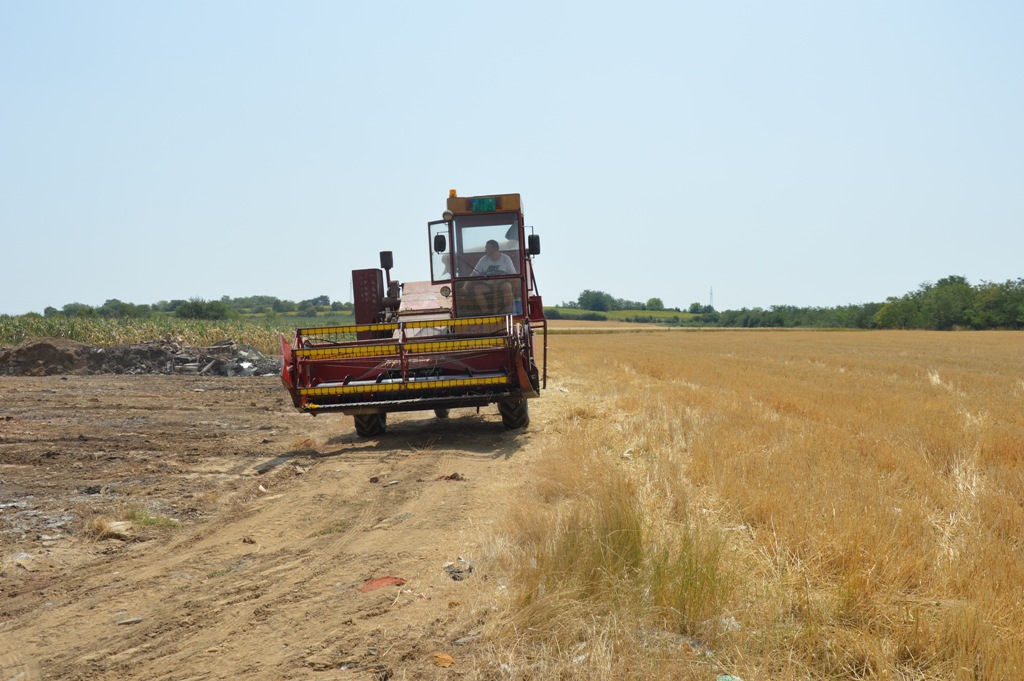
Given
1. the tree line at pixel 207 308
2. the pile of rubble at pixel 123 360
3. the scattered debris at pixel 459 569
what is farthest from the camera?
the tree line at pixel 207 308

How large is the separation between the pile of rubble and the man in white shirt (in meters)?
14.3

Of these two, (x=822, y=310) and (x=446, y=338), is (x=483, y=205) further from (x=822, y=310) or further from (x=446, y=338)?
(x=822, y=310)

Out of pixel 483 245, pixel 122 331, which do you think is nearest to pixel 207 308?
pixel 122 331

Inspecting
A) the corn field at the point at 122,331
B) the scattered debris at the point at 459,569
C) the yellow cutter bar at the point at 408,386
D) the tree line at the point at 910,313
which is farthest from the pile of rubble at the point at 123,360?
the tree line at the point at 910,313

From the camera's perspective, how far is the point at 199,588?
476 cm

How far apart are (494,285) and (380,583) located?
7.74m

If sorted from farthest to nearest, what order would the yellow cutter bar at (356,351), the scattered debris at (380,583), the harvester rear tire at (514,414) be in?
the harvester rear tire at (514,414) → the yellow cutter bar at (356,351) → the scattered debris at (380,583)

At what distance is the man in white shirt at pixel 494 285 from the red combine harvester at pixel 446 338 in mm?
14

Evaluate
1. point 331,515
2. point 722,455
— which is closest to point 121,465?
point 331,515

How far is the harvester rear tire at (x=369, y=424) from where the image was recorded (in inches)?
438

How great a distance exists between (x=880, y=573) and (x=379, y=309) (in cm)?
942

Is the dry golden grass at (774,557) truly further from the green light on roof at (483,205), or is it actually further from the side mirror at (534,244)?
the green light on roof at (483,205)

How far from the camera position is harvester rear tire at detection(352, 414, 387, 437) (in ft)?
36.5

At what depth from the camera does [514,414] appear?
Answer: 430 inches
